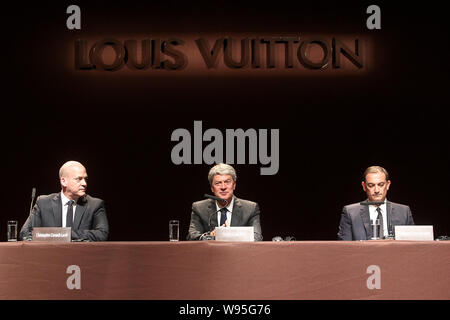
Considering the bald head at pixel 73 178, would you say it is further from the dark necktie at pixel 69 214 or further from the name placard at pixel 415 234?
the name placard at pixel 415 234

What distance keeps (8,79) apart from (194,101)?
5.32ft

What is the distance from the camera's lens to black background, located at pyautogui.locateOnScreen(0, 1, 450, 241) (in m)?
5.57

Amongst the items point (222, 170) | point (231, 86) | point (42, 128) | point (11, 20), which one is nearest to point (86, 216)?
point (222, 170)

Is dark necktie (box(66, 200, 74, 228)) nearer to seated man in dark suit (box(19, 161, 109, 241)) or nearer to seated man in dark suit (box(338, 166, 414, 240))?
seated man in dark suit (box(19, 161, 109, 241))

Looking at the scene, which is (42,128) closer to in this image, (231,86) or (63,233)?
(231,86)

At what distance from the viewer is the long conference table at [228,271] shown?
3.08 m

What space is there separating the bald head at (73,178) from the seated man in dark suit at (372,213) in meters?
1.76

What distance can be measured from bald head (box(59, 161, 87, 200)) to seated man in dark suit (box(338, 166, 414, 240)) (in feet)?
5.78

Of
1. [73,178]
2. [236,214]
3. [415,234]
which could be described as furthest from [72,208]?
[415,234]

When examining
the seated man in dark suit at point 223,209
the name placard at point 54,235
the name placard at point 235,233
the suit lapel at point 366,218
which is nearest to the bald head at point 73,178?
the seated man in dark suit at point 223,209

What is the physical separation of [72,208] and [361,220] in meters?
1.94

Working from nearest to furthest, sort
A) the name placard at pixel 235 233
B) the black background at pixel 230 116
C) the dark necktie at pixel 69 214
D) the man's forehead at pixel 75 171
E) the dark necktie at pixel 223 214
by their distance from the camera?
1. the name placard at pixel 235 233
2. the man's forehead at pixel 75 171
3. the dark necktie at pixel 69 214
4. the dark necktie at pixel 223 214
5. the black background at pixel 230 116

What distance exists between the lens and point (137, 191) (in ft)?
18.3

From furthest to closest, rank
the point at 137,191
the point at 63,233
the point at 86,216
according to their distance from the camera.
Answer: the point at 137,191
the point at 86,216
the point at 63,233
